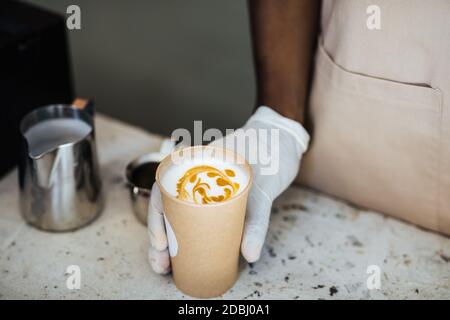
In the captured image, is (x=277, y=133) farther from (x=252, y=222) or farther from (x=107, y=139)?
(x=107, y=139)

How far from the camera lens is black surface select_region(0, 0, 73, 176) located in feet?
4.43

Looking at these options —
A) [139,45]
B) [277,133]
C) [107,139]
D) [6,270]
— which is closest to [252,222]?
[277,133]

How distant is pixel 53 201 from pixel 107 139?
0.43 metres

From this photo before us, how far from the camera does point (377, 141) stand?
1.22 metres

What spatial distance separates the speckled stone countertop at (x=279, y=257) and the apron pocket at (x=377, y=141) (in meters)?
0.07

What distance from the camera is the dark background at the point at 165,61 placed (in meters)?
2.62

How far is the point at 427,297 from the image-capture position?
43.6 inches

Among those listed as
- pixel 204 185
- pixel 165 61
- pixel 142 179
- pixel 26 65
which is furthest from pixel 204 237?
pixel 165 61

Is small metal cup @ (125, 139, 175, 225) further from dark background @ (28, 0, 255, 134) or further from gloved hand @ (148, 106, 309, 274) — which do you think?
dark background @ (28, 0, 255, 134)

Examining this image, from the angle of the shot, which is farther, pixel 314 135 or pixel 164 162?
pixel 314 135

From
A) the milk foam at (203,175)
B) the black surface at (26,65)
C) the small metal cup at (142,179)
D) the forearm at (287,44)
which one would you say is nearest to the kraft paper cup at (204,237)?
the milk foam at (203,175)

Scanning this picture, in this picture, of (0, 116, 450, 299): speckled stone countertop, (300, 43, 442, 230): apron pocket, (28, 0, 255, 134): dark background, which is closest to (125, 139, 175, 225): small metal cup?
(0, 116, 450, 299): speckled stone countertop

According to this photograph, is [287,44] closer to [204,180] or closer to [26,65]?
[204,180]

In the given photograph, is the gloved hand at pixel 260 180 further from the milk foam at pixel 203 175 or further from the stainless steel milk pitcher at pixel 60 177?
the stainless steel milk pitcher at pixel 60 177
